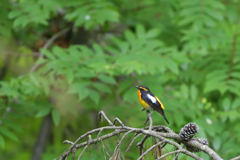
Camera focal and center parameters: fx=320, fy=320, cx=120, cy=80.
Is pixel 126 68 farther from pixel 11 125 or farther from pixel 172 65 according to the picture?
pixel 11 125

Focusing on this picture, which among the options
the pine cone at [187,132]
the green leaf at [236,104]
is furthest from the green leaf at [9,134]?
the green leaf at [236,104]

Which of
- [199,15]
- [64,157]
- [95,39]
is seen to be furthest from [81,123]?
[64,157]

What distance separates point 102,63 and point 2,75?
10.3ft

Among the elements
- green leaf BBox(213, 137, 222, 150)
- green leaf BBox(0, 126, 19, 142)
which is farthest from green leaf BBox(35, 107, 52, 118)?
green leaf BBox(213, 137, 222, 150)

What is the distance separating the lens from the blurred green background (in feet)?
12.8

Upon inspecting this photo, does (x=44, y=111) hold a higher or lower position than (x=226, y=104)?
higher

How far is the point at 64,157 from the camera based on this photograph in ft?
5.39

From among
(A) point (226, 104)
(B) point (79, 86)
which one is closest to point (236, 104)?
(A) point (226, 104)

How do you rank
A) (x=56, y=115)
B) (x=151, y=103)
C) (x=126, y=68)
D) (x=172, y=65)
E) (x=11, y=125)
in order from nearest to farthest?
1. (x=151, y=103)
2. (x=126, y=68)
3. (x=11, y=125)
4. (x=172, y=65)
5. (x=56, y=115)

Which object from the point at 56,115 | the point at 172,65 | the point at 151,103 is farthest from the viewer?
the point at 56,115

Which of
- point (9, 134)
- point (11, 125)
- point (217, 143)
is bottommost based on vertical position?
point (217, 143)

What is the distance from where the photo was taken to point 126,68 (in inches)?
143

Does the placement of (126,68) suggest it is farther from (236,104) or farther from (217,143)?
(236,104)

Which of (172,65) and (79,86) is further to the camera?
(172,65)
